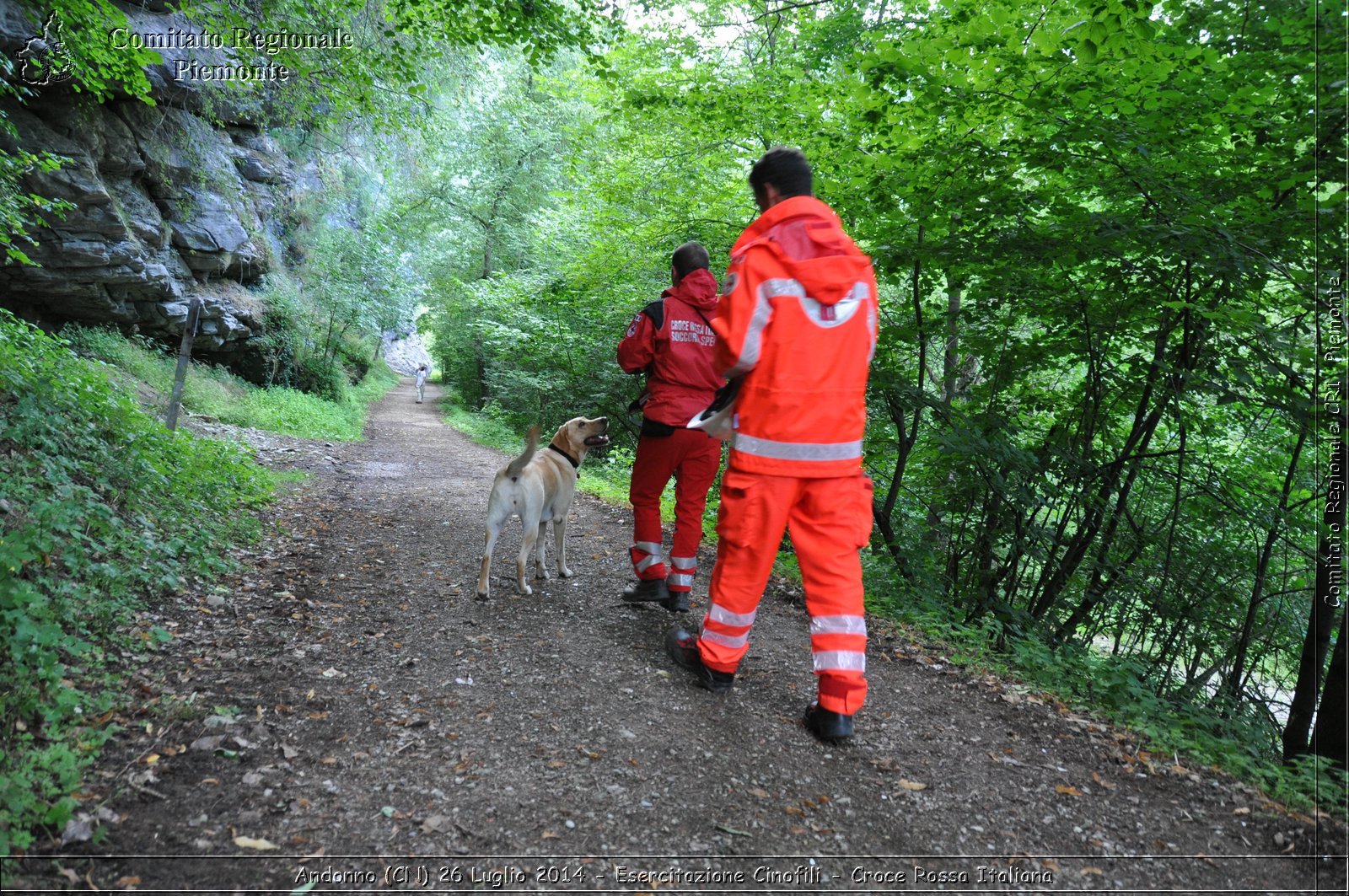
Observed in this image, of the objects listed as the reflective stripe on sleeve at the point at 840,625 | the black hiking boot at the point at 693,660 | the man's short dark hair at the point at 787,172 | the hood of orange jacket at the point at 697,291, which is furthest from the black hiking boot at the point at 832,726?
the hood of orange jacket at the point at 697,291

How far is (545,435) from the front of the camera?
52.5 feet

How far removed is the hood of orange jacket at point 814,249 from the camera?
301 cm

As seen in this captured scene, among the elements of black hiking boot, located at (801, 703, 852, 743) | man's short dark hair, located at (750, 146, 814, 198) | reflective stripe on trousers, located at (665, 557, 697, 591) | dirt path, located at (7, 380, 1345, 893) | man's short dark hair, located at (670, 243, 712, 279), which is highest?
man's short dark hair, located at (750, 146, 814, 198)

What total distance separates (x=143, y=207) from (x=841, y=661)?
13292 mm

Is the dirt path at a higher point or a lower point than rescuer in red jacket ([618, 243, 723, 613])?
lower

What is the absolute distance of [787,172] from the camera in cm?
326

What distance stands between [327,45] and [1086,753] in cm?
1057

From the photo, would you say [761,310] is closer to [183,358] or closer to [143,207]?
[183,358]

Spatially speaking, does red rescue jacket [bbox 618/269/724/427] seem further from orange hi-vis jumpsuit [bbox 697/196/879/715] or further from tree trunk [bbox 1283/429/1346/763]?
tree trunk [bbox 1283/429/1346/763]

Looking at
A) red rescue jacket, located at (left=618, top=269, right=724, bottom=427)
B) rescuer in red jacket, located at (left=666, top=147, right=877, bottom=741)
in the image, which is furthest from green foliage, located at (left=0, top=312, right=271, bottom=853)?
red rescue jacket, located at (left=618, top=269, right=724, bottom=427)

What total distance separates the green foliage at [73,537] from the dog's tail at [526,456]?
81.5 inches

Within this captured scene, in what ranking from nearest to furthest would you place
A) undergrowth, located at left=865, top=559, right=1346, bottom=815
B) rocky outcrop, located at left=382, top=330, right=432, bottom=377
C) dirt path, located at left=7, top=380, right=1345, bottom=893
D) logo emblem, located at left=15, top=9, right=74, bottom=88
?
dirt path, located at left=7, top=380, right=1345, bottom=893, undergrowth, located at left=865, top=559, right=1346, bottom=815, logo emblem, located at left=15, top=9, right=74, bottom=88, rocky outcrop, located at left=382, top=330, right=432, bottom=377

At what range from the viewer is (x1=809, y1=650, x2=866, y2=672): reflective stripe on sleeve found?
3033mm

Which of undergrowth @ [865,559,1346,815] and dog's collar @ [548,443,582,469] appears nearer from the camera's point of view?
undergrowth @ [865,559,1346,815]
